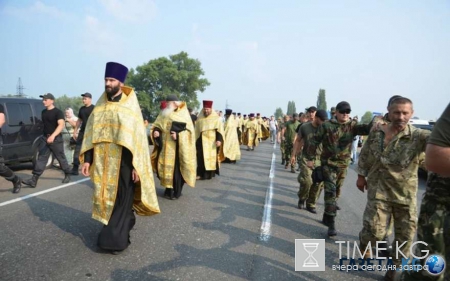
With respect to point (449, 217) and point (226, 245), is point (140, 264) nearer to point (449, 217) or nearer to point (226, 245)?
point (226, 245)

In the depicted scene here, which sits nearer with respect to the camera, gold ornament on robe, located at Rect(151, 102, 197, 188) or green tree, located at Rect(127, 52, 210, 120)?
gold ornament on robe, located at Rect(151, 102, 197, 188)

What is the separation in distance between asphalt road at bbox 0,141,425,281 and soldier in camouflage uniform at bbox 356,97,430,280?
0.55 m

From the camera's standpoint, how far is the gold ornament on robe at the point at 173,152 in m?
6.70

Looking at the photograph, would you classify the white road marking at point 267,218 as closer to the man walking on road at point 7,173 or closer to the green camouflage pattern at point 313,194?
the green camouflage pattern at point 313,194

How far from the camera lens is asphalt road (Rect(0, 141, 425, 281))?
135 inches

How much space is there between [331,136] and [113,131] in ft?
10.3

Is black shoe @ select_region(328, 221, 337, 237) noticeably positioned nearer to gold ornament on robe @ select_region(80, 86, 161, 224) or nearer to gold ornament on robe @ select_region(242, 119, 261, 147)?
gold ornament on robe @ select_region(80, 86, 161, 224)

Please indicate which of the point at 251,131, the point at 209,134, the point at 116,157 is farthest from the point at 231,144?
the point at 116,157

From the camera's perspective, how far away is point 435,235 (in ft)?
6.48

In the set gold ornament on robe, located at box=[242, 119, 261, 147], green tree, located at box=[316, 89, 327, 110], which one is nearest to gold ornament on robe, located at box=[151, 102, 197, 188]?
gold ornament on robe, located at box=[242, 119, 261, 147]

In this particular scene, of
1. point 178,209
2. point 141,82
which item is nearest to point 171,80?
point 141,82

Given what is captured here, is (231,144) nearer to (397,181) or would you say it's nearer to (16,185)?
(16,185)

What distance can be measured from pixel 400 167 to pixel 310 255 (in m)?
1.45

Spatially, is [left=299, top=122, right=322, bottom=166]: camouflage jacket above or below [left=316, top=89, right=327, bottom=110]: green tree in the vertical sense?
below
